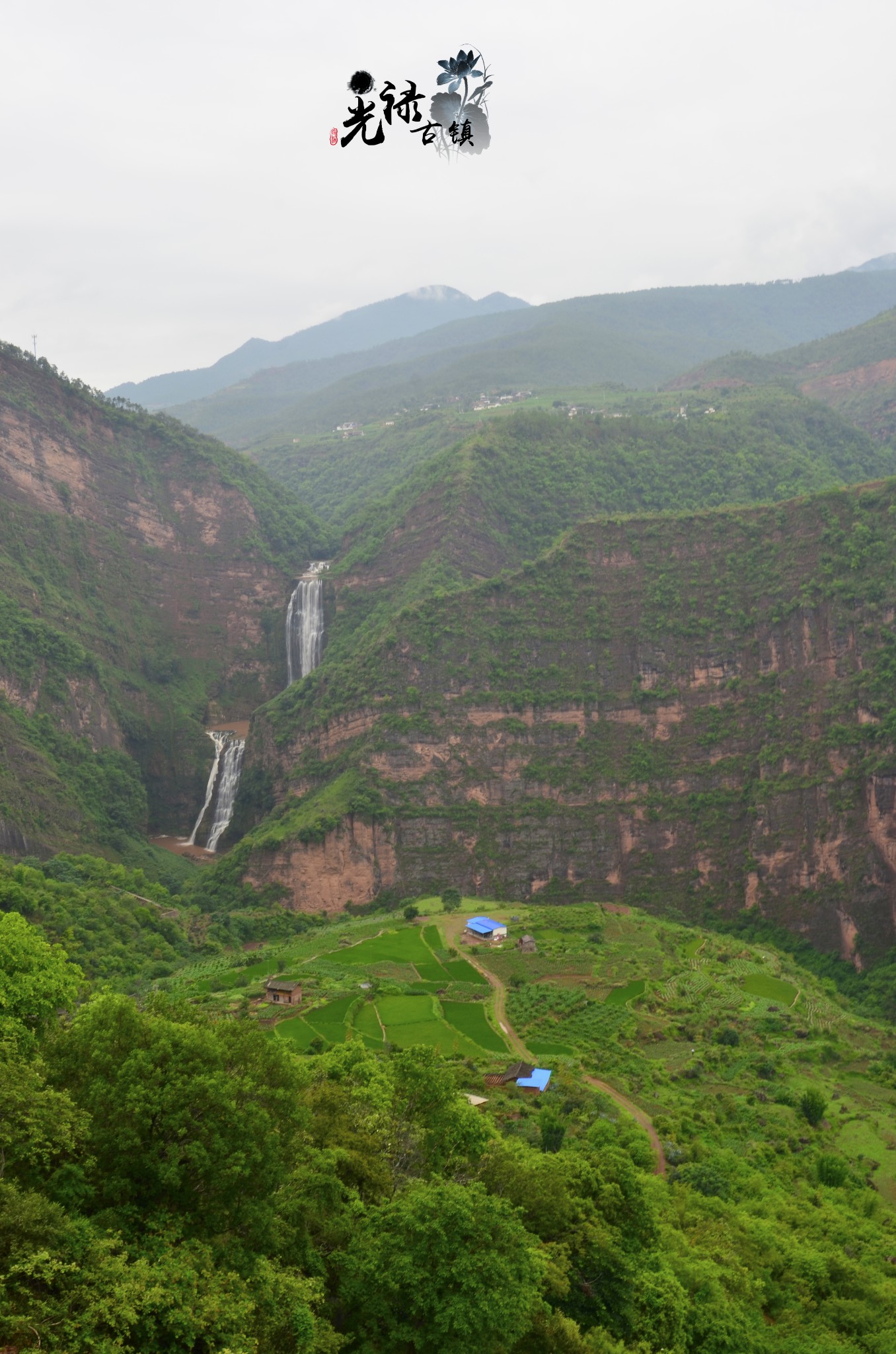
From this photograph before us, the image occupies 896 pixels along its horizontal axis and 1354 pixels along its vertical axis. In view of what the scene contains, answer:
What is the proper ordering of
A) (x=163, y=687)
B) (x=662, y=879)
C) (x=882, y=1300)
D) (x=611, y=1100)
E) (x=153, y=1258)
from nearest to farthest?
1. (x=153, y=1258)
2. (x=882, y=1300)
3. (x=611, y=1100)
4. (x=662, y=879)
5. (x=163, y=687)

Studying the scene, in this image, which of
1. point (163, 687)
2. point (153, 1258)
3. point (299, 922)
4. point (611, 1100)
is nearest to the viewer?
point (153, 1258)

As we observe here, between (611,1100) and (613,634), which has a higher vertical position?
(613,634)

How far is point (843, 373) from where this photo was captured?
477 feet

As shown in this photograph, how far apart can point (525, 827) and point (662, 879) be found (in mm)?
8648

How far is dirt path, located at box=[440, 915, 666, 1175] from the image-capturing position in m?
36.4

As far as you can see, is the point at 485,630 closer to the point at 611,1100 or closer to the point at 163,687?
the point at 163,687

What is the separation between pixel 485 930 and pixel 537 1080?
59.2ft

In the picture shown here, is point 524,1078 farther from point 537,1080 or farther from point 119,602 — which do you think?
point 119,602

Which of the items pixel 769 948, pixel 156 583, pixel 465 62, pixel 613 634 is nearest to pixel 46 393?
pixel 156 583

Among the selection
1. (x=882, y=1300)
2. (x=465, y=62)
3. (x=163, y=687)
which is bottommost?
(x=882, y=1300)

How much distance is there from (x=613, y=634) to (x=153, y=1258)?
65910 mm

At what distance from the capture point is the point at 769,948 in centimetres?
6278

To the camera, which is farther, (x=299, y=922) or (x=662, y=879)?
(x=662, y=879)

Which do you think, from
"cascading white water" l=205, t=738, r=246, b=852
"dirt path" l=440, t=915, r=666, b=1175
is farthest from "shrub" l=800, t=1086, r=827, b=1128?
"cascading white water" l=205, t=738, r=246, b=852
